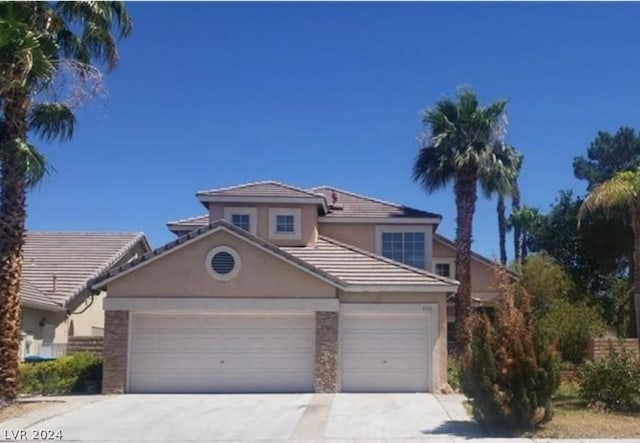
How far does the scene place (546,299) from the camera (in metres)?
30.3

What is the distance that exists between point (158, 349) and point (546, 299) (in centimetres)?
1583

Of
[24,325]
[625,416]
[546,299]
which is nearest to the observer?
[625,416]

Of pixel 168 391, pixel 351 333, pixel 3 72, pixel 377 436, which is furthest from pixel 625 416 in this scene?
pixel 3 72

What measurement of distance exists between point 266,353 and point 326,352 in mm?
1611

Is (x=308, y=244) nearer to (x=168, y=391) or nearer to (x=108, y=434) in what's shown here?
(x=168, y=391)

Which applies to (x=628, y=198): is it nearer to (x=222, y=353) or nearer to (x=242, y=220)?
(x=242, y=220)

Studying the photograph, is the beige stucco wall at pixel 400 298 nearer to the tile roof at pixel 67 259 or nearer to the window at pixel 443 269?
the tile roof at pixel 67 259

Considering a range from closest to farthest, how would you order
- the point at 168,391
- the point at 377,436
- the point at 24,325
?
the point at 377,436, the point at 168,391, the point at 24,325

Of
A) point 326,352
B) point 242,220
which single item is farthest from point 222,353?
point 242,220

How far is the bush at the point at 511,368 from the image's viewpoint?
538 inches

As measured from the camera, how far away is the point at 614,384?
52.5ft

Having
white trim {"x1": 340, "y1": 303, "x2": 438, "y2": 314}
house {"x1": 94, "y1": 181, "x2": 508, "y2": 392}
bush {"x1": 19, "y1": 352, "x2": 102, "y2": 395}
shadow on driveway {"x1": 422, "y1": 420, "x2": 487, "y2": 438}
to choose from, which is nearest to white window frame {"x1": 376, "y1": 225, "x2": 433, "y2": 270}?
house {"x1": 94, "y1": 181, "x2": 508, "y2": 392}

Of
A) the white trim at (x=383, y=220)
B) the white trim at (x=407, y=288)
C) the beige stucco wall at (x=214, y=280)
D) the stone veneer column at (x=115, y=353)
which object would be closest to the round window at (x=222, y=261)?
the beige stucco wall at (x=214, y=280)

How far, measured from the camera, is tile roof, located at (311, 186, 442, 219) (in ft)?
92.0
